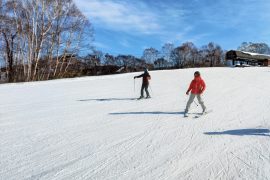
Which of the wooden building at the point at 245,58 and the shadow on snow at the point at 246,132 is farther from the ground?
the wooden building at the point at 245,58

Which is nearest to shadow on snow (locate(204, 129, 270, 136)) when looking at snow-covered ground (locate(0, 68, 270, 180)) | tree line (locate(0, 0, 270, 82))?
snow-covered ground (locate(0, 68, 270, 180))

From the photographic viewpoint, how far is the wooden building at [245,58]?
4773cm

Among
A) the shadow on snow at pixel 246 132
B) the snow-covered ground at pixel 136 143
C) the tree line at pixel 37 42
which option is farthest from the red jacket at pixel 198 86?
the tree line at pixel 37 42

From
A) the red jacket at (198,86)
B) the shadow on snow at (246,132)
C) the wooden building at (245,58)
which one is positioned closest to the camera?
the shadow on snow at (246,132)

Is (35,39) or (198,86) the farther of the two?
(35,39)

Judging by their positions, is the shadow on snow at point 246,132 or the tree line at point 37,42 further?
the tree line at point 37,42

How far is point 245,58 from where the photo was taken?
49094 mm

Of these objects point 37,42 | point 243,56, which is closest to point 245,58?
point 243,56

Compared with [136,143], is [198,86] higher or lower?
higher

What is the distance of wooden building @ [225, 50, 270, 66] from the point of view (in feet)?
157

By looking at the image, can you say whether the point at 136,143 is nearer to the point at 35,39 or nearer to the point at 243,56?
the point at 35,39

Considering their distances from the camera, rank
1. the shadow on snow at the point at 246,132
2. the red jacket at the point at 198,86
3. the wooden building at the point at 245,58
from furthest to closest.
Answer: the wooden building at the point at 245,58, the red jacket at the point at 198,86, the shadow on snow at the point at 246,132

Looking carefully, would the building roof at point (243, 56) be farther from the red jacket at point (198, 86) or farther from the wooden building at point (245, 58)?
the red jacket at point (198, 86)

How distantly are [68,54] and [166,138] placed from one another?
32243 mm
